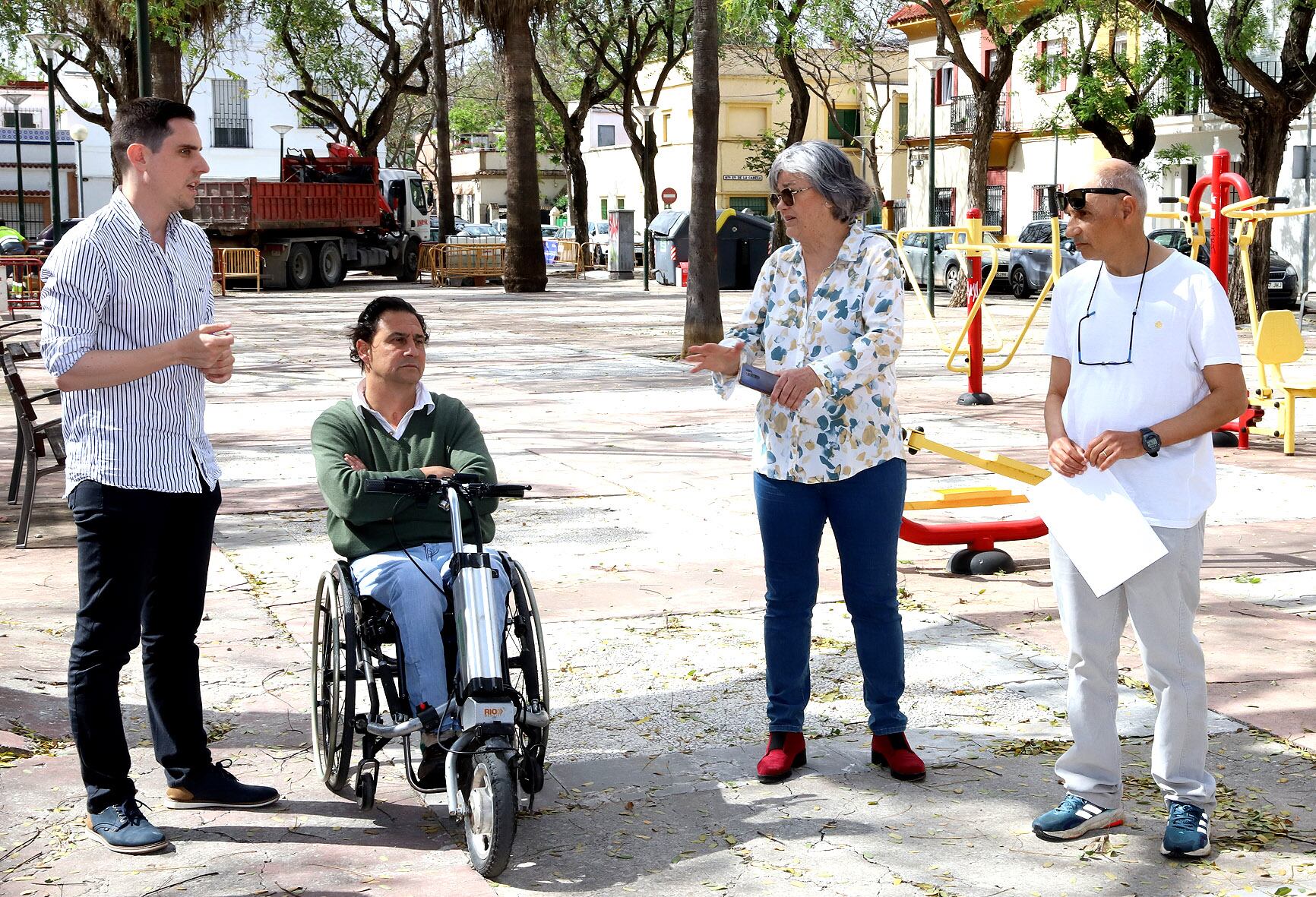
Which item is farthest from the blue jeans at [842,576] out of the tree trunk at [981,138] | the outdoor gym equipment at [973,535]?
the tree trunk at [981,138]

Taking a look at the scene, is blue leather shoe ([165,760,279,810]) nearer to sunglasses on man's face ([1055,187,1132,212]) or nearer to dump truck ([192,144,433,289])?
sunglasses on man's face ([1055,187,1132,212])

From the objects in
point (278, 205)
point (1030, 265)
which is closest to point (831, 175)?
point (1030, 265)

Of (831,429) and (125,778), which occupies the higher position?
(831,429)

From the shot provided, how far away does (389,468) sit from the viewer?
4.46 metres

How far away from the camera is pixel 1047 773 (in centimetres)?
448

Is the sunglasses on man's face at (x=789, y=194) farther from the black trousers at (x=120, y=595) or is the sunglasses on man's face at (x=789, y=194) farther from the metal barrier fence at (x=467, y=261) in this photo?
the metal barrier fence at (x=467, y=261)

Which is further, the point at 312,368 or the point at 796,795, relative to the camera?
the point at 312,368

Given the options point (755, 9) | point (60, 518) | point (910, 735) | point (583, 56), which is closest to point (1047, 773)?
point (910, 735)

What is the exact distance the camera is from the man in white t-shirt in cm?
376

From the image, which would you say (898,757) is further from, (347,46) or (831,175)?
(347,46)

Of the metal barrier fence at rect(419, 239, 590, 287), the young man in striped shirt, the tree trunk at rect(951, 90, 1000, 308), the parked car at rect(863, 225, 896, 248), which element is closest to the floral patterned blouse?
the parked car at rect(863, 225, 896, 248)

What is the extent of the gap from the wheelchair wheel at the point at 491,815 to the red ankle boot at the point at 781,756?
2.93 feet

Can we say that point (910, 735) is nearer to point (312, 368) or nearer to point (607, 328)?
point (312, 368)

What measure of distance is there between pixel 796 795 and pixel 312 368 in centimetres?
1314
